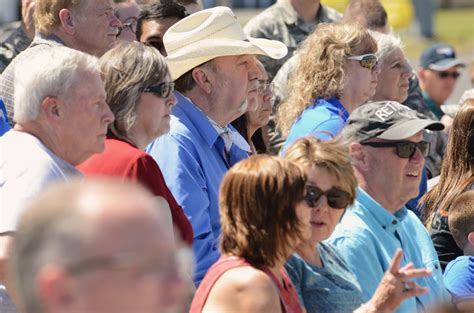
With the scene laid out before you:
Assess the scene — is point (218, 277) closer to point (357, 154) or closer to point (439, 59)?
point (357, 154)

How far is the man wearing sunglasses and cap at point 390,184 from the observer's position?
4820 mm

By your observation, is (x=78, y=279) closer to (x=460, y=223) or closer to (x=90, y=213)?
(x=90, y=213)

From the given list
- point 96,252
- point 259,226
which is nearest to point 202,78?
point 259,226

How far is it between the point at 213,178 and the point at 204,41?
791 mm

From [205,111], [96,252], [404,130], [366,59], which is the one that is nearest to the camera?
[96,252]

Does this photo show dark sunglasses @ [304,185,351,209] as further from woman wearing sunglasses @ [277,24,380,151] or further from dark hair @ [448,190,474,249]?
woman wearing sunglasses @ [277,24,380,151]

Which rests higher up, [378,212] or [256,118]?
[378,212]

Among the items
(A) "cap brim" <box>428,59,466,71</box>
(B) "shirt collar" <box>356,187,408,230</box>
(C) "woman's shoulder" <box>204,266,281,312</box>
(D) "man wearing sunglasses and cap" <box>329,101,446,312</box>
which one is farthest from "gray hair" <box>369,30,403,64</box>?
(C) "woman's shoulder" <box>204,266,281,312</box>

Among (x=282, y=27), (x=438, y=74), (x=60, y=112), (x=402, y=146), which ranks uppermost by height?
(x=60, y=112)

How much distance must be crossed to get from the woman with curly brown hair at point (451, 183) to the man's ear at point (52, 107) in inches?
87.2

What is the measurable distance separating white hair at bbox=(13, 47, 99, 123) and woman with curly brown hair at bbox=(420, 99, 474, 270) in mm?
2177

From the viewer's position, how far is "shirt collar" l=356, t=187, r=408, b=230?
191 inches

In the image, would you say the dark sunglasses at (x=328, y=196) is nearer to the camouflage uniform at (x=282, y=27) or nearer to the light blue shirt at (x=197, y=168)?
the light blue shirt at (x=197, y=168)

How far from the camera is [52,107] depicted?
424cm
